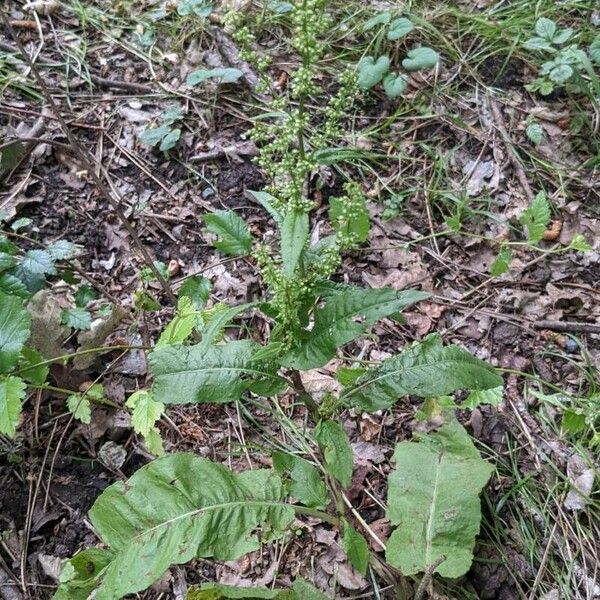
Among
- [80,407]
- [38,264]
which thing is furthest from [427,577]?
[38,264]

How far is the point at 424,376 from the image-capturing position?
1.87 meters

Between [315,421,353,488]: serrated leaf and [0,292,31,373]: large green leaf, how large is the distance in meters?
1.06

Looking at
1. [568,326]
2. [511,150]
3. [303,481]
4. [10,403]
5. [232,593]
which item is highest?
[10,403]

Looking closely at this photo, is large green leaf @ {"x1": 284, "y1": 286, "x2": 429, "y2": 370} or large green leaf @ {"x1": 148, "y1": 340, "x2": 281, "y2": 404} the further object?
large green leaf @ {"x1": 148, "y1": 340, "x2": 281, "y2": 404}

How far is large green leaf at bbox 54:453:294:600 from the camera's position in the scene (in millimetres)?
1722

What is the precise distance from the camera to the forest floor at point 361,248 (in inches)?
87.4

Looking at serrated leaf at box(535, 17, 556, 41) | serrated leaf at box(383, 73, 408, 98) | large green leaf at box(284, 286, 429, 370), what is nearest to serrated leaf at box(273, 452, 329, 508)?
large green leaf at box(284, 286, 429, 370)

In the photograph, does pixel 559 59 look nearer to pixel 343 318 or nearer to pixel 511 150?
pixel 511 150

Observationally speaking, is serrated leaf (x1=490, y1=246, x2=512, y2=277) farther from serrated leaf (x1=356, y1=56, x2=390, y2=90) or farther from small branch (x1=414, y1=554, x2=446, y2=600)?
small branch (x1=414, y1=554, x2=446, y2=600)

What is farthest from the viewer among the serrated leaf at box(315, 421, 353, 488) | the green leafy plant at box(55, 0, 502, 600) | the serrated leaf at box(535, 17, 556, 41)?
the serrated leaf at box(535, 17, 556, 41)

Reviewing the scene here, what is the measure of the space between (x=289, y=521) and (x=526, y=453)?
1.11 m

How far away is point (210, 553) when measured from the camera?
5.84 ft

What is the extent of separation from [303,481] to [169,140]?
216 centimetres

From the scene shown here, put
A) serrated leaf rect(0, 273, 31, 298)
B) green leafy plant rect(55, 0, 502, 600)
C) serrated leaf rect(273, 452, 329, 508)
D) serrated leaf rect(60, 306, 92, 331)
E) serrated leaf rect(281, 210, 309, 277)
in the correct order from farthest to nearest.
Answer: serrated leaf rect(60, 306, 92, 331), serrated leaf rect(0, 273, 31, 298), serrated leaf rect(273, 452, 329, 508), green leafy plant rect(55, 0, 502, 600), serrated leaf rect(281, 210, 309, 277)
